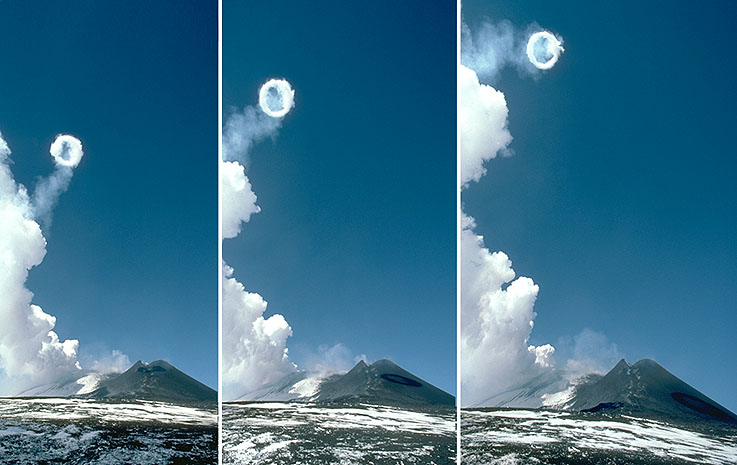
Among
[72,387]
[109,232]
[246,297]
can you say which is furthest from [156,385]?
[109,232]

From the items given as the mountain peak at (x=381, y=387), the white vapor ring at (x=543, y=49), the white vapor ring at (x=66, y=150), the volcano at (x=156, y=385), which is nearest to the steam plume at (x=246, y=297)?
the volcano at (x=156, y=385)

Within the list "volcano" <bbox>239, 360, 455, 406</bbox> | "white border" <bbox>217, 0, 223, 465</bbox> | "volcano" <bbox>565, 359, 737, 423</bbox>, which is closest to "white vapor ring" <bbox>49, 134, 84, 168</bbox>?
"white border" <bbox>217, 0, 223, 465</bbox>

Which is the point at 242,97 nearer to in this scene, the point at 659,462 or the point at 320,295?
the point at 320,295

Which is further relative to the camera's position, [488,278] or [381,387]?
[381,387]

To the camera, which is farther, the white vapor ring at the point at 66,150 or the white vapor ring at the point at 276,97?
the white vapor ring at the point at 276,97

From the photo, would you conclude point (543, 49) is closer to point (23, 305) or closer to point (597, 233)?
point (597, 233)

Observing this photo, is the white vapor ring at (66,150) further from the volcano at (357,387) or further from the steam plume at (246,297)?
the volcano at (357,387)
